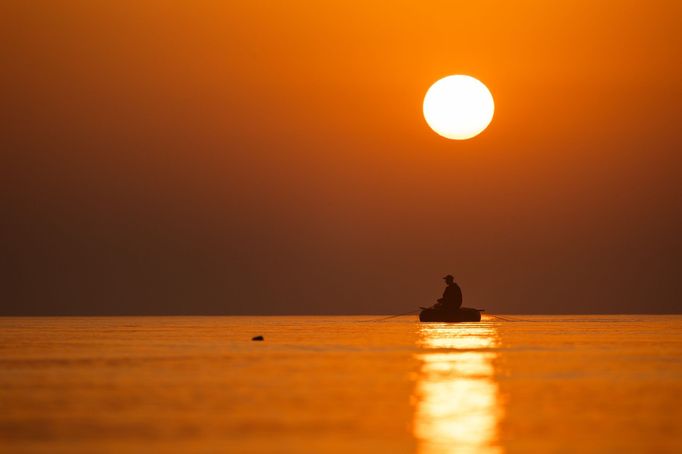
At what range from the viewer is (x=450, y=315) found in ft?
277

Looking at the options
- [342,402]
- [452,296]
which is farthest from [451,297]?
[342,402]

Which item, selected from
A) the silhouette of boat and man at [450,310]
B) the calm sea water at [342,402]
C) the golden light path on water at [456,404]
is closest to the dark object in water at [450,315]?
the silhouette of boat and man at [450,310]

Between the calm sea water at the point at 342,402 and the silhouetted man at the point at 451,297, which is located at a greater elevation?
the silhouetted man at the point at 451,297

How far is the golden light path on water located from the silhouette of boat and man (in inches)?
1486

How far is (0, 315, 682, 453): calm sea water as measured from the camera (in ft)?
66.7

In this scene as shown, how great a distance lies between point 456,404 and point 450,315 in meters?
59.3

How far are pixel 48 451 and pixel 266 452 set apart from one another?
335 centimetres

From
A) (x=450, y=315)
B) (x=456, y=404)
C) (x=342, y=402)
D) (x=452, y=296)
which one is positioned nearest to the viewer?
(x=456, y=404)

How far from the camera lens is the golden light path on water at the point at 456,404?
19938 millimetres

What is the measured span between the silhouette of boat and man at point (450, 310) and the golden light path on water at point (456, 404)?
37.7m

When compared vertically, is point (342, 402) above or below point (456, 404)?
above

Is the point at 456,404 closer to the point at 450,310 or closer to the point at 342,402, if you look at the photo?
the point at 342,402

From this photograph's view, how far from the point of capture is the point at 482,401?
26.2 meters

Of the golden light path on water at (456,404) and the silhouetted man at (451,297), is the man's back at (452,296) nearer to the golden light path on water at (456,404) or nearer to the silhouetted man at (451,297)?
the silhouetted man at (451,297)
